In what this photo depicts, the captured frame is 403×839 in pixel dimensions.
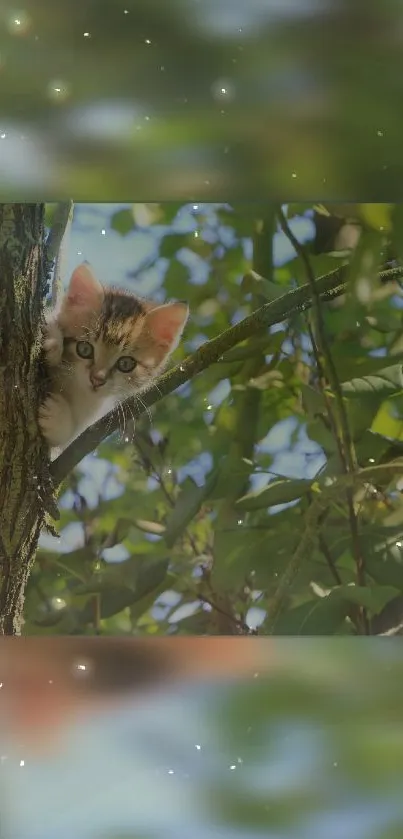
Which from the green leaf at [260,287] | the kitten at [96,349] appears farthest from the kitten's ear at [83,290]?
the green leaf at [260,287]

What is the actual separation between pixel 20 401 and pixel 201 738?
274mm

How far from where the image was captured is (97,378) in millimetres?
573

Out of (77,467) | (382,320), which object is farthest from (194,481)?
(382,320)

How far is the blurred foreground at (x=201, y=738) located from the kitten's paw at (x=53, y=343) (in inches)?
8.2

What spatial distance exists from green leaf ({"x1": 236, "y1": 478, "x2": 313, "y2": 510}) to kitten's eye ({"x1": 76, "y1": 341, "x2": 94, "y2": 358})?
16 centimetres

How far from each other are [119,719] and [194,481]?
6.9 inches

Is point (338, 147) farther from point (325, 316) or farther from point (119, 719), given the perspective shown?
point (119, 719)

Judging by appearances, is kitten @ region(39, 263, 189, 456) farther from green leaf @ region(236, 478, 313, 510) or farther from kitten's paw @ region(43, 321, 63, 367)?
green leaf @ region(236, 478, 313, 510)

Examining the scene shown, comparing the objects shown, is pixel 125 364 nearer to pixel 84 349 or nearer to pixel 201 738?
pixel 84 349

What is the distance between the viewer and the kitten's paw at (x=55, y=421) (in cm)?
55

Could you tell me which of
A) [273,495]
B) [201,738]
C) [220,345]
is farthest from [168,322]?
[201,738]

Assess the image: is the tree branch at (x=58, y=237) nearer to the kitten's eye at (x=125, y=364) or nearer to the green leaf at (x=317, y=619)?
the kitten's eye at (x=125, y=364)

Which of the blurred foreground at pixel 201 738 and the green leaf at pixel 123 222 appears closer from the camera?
the blurred foreground at pixel 201 738

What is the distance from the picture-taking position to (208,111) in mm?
534
